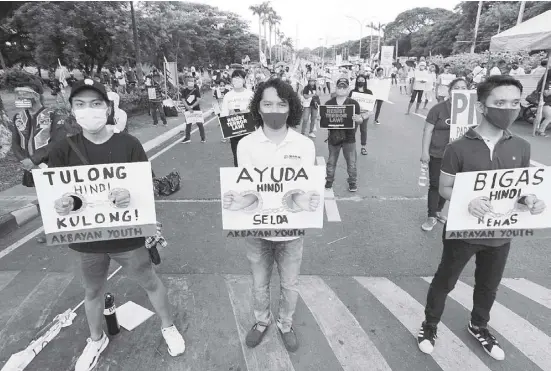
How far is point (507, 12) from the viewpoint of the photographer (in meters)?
46.0

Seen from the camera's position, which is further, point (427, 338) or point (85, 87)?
point (427, 338)

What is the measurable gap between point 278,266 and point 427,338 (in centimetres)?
132

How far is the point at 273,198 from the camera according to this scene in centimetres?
257

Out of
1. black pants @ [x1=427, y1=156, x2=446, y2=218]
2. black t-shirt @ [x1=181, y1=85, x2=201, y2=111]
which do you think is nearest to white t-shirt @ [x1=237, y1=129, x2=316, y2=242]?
black pants @ [x1=427, y1=156, x2=446, y2=218]

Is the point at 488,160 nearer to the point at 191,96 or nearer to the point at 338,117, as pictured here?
the point at 338,117

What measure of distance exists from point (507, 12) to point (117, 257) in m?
57.2

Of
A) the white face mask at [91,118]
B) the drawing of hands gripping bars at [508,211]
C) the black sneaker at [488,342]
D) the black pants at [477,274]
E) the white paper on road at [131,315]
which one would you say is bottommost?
the white paper on road at [131,315]

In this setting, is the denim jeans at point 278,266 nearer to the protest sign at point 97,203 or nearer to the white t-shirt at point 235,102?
the protest sign at point 97,203

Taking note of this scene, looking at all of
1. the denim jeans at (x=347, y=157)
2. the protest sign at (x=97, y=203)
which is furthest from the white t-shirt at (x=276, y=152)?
the denim jeans at (x=347, y=157)

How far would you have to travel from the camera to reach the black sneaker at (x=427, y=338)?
289cm

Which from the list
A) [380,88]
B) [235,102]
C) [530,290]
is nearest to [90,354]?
[530,290]

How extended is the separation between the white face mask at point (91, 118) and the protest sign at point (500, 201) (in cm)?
237

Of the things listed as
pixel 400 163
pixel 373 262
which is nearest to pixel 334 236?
pixel 373 262

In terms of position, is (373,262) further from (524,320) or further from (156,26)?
(156,26)
